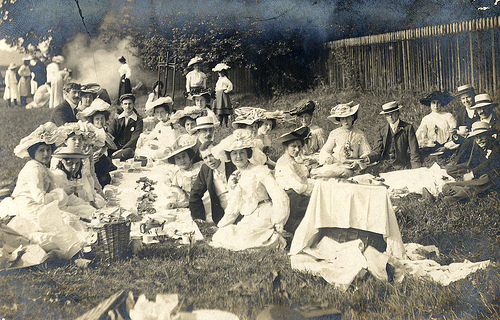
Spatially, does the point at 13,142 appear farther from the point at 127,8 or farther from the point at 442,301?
the point at 442,301

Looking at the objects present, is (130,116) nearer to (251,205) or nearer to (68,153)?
(68,153)

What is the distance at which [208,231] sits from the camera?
491 centimetres

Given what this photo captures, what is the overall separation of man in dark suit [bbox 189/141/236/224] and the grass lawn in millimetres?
209

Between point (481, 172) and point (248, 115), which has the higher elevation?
point (248, 115)

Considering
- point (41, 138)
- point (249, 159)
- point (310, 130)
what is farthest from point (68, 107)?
point (310, 130)

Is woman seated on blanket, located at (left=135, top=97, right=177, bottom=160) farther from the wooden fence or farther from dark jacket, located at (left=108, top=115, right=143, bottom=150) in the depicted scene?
the wooden fence

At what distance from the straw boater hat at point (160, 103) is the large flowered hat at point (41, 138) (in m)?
1.01

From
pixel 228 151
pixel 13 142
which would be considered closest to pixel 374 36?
pixel 228 151

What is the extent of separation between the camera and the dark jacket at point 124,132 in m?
5.10

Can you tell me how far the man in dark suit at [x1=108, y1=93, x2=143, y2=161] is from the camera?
16.7 feet

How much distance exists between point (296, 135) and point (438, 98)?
1.70 metres

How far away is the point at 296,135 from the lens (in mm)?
5055

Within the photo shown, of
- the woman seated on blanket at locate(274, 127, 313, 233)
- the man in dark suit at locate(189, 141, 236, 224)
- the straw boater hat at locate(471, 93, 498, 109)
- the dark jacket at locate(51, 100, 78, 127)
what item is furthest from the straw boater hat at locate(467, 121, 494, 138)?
the dark jacket at locate(51, 100, 78, 127)

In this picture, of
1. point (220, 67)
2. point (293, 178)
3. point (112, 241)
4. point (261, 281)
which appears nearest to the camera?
point (261, 281)
